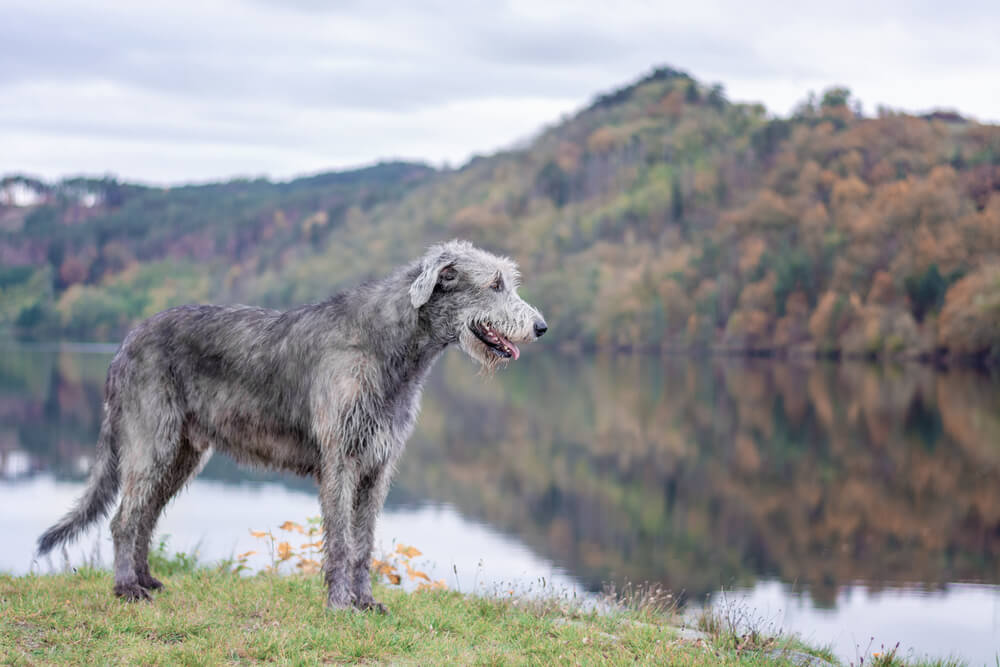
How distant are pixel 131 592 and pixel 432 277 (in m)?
3.52

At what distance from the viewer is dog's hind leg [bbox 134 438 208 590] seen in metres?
8.18

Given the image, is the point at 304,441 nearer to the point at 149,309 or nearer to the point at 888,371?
the point at 888,371

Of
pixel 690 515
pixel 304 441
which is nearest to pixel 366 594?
pixel 304 441

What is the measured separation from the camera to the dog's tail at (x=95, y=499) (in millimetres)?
8078

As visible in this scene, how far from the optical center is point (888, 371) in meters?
75.4

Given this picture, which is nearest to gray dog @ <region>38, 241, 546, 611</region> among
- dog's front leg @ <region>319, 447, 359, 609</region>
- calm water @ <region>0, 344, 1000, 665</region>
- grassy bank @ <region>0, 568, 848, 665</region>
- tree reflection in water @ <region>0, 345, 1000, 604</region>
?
dog's front leg @ <region>319, 447, 359, 609</region>

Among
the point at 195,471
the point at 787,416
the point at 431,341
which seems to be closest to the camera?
the point at 431,341

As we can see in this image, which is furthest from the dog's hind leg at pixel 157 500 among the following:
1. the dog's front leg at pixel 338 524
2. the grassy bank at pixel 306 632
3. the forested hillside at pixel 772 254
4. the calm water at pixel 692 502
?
the forested hillside at pixel 772 254

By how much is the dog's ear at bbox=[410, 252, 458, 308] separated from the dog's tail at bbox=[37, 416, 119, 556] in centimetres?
295

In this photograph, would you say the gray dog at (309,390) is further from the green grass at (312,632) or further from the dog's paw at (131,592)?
the green grass at (312,632)

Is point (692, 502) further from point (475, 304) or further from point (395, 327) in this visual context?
point (395, 327)

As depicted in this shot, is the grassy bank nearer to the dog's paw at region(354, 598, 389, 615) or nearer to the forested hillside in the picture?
the dog's paw at region(354, 598, 389, 615)

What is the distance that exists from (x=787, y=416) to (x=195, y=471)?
128 feet

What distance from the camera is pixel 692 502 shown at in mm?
26875
